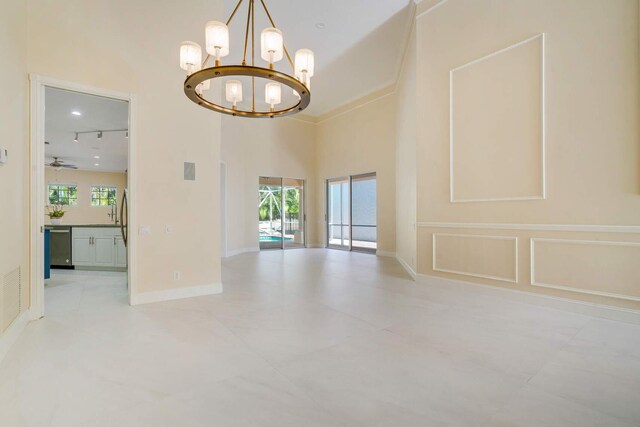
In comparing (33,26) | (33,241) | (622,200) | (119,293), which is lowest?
(119,293)

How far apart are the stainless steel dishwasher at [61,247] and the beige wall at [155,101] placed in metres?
4.00

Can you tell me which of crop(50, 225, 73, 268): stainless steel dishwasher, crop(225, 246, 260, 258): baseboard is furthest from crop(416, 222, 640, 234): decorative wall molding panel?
crop(50, 225, 73, 268): stainless steel dishwasher

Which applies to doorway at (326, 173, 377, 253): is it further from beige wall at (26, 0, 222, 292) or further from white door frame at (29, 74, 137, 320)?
white door frame at (29, 74, 137, 320)

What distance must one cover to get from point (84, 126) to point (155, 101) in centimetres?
457

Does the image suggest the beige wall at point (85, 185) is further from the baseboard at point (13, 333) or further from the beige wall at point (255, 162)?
the baseboard at point (13, 333)

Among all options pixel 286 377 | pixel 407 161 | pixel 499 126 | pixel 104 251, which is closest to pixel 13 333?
pixel 286 377

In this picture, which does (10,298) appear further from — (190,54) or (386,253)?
(386,253)

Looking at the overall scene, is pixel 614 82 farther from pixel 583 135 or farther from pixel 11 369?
pixel 11 369

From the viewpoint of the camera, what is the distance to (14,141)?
2928 millimetres

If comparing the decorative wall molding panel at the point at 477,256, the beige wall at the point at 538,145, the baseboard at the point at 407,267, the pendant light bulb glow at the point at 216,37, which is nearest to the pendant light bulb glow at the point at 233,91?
the pendant light bulb glow at the point at 216,37

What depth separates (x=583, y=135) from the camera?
337 centimetres

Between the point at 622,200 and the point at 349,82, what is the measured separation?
6.50m

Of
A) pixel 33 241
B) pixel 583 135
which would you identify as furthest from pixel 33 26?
pixel 583 135

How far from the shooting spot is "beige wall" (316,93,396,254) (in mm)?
8258
